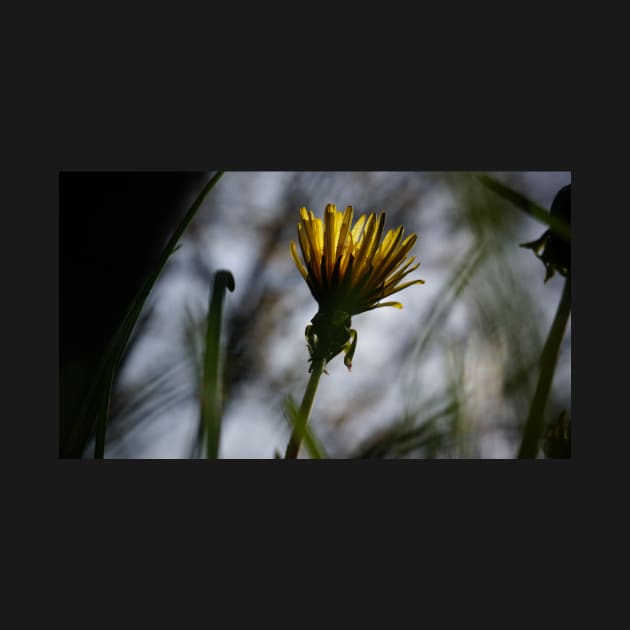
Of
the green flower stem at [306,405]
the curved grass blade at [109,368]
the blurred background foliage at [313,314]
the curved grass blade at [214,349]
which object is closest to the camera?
the curved grass blade at [214,349]

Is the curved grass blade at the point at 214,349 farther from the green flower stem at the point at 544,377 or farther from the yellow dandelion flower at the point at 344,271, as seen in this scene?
the green flower stem at the point at 544,377

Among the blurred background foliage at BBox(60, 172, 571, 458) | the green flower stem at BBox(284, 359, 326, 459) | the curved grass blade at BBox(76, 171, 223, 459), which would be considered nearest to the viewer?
the curved grass blade at BBox(76, 171, 223, 459)

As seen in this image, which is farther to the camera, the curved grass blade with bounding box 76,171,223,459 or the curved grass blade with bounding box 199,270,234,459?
the curved grass blade with bounding box 76,171,223,459

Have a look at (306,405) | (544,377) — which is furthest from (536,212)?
(306,405)

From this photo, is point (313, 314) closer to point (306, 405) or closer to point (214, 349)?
point (306, 405)

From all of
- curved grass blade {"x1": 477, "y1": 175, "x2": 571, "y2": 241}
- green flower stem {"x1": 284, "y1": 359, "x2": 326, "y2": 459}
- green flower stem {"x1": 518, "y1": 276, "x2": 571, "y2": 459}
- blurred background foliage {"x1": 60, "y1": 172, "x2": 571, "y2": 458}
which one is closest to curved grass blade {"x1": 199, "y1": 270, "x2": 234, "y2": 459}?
green flower stem {"x1": 284, "y1": 359, "x2": 326, "y2": 459}

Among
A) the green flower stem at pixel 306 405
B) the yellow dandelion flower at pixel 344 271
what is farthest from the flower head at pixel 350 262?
the green flower stem at pixel 306 405

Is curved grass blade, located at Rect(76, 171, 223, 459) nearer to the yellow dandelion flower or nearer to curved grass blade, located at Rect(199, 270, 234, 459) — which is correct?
curved grass blade, located at Rect(199, 270, 234, 459)
